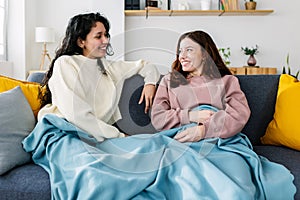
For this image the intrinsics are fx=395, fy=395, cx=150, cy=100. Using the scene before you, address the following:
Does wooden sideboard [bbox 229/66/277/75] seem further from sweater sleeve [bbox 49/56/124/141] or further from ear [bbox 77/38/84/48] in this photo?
sweater sleeve [bbox 49/56/124/141]

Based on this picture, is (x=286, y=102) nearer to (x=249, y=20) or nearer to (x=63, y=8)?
(x=249, y=20)

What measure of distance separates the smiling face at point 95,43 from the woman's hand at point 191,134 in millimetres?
689

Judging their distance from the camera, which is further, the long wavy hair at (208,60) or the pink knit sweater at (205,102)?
the long wavy hair at (208,60)

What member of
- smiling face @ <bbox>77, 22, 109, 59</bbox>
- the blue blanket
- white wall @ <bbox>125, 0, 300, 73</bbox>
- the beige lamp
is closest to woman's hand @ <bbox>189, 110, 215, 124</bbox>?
the blue blanket

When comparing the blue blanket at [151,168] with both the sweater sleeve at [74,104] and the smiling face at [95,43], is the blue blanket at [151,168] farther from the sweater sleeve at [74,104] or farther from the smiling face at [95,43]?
the smiling face at [95,43]

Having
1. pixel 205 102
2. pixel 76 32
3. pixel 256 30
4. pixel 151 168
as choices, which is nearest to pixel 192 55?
pixel 205 102

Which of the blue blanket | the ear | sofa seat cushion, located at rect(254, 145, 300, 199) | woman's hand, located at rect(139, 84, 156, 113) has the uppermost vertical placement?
the ear

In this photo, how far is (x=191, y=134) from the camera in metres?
1.83

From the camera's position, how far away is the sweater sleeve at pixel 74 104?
1.84 m

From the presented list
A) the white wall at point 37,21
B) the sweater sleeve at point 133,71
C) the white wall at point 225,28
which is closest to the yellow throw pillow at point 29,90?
the sweater sleeve at point 133,71

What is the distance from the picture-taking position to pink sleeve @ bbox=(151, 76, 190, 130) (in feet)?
6.36

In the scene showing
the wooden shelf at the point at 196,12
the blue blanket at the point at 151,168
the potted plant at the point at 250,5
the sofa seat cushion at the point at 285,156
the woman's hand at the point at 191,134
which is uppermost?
the potted plant at the point at 250,5

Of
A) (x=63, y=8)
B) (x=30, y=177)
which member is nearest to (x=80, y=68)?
(x=30, y=177)

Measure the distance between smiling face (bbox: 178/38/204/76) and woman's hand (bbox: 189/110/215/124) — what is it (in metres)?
0.27
